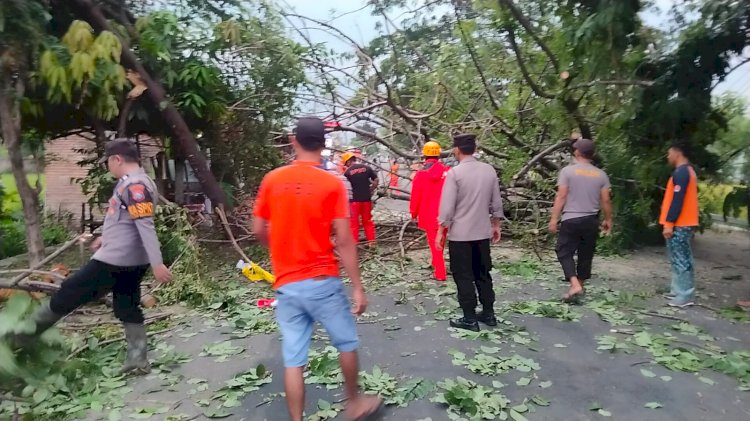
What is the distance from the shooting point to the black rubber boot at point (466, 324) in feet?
17.5

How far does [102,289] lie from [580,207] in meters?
4.40

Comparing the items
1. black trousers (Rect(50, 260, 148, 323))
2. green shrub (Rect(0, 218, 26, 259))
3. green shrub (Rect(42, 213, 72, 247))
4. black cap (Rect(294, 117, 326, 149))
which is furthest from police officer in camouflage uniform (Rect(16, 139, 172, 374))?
green shrub (Rect(42, 213, 72, 247))

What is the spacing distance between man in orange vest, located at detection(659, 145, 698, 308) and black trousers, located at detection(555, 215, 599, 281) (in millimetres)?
716

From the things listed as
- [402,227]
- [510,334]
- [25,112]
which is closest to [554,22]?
[402,227]

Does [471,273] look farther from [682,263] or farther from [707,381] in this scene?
[682,263]

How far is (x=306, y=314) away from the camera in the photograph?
341 centimetres

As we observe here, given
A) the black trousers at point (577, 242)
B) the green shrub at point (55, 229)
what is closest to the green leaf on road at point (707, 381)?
the black trousers at point (577, 242)

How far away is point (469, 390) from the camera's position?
3.96 metres

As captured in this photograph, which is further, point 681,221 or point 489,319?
point 681,221

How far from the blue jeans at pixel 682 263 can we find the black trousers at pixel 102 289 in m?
5.02

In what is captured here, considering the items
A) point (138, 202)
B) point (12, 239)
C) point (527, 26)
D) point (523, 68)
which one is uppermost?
point (527, 26)

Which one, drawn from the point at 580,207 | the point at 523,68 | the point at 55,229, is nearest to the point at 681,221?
the point at 580,207

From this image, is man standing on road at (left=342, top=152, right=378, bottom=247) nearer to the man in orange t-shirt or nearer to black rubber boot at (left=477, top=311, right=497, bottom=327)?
black rubber boot at (left=477, top=311, right=497, bottom=327)

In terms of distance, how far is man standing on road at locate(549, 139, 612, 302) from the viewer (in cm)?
607
